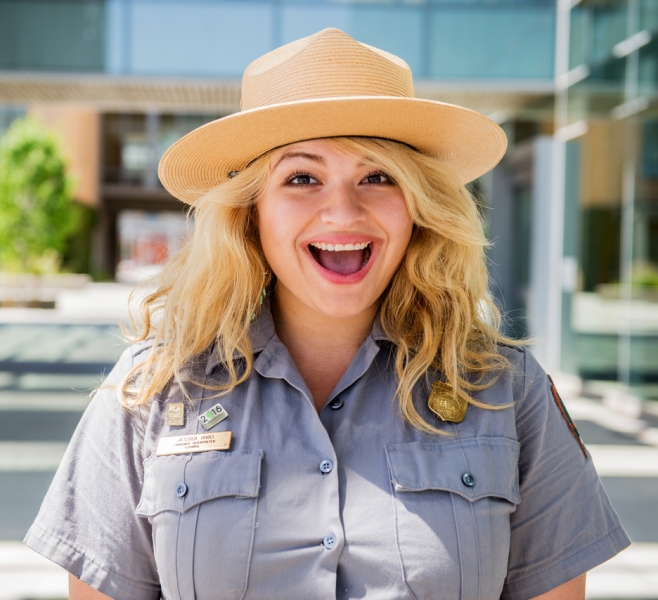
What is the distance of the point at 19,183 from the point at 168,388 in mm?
21566

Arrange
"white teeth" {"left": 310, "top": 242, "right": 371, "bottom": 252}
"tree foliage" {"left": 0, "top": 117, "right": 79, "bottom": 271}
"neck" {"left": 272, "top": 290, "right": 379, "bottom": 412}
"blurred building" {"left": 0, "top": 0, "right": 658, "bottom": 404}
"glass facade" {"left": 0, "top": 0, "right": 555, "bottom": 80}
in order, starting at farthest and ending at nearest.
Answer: "tree foliage" {"left": 0, "top": 117, "right": 79, "bottom": 271}
"glass facade" {"left": 0, "top": 0, "right": 555, "bottom": 80}
"blurred building" {"left": 0, "top": 0, "right": 658, "bottom": 404}
"neck" {"left": 272, "top": 290, "right": 379, "bottom": 412}
"white teeth" {"left": 310, "top": 242, "right": 371, "bottom": 252}

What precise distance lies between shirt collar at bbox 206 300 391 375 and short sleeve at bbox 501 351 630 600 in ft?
1.15

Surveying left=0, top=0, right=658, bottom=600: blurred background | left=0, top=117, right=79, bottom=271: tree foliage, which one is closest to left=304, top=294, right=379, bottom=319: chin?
left=0, top=0, right=658, bottom=600: blurred background

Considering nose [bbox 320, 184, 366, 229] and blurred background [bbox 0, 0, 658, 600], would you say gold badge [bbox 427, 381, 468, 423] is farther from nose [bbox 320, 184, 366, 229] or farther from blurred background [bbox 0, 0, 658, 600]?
blurred background [bbox 0, 0, 658, 600]

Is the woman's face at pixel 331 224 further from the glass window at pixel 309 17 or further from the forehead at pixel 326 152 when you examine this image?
the glass window at pixel 309 17

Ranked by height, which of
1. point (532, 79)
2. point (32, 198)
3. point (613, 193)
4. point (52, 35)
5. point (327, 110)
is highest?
point (52, 35)

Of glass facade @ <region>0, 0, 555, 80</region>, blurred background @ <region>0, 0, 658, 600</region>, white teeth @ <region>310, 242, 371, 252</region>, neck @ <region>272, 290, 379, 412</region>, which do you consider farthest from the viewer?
glass facade @ <region>0, 0, 555, 80</region>

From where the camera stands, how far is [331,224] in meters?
1.50

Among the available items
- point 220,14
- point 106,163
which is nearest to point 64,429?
point 220,14

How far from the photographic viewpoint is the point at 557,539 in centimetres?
144

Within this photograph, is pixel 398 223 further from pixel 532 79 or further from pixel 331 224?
pixel 532 79

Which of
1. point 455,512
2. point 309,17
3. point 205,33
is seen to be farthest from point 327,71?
point 205,33

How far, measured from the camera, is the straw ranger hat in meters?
1.48

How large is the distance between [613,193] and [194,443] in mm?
6866
